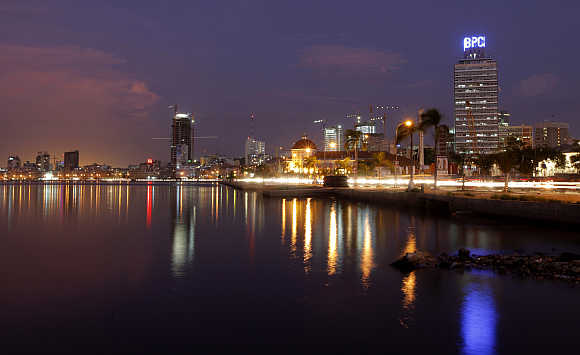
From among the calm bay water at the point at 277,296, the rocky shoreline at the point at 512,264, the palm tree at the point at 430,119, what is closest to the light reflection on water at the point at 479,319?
the calm bay water at the point at 277,296

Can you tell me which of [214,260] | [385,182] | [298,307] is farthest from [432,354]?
[385,182]

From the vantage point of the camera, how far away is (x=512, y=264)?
20656mm

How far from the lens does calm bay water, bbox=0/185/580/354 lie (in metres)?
13.6

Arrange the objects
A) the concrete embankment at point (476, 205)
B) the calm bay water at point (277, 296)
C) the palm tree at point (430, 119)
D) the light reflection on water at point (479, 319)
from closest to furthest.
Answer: the light reflection on water at point (479, 319), the calm bay water at point (277, 296), the concrete embankment at point (476, 205), the palm tree at point (430, 119)

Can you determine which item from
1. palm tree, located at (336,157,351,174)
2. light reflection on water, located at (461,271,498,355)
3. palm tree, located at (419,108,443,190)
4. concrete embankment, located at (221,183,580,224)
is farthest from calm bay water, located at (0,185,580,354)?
palm tree, located at (336,157,351,174)

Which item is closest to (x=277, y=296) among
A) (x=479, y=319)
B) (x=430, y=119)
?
(x=479, y=319)

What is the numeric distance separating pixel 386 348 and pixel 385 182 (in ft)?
252

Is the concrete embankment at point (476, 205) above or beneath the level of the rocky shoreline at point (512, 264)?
above

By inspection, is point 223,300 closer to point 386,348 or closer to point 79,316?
point 79,316

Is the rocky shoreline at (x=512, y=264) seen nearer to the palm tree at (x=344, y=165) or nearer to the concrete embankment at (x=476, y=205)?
the concrete embankment at (x=476, y=205)

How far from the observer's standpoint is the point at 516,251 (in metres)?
25.7

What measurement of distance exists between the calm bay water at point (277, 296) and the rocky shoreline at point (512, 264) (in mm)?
950

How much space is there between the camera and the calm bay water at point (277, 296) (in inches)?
534

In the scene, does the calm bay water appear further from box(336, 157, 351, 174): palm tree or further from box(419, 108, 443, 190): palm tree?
box(336, 157, 351, 174): palm tree
